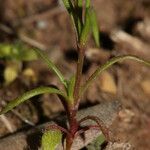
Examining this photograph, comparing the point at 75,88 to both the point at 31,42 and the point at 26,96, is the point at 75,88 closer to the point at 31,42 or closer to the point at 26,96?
the point at 26,96

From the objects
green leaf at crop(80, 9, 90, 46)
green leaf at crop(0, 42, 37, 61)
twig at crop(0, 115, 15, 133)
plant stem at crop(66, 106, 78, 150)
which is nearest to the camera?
green leaf at crop(80, 9, 90, 46)

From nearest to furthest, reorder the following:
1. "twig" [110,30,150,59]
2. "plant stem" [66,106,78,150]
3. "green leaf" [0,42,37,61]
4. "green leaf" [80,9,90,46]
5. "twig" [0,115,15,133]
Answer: "green leaf" [80,9,90,46]
"plant stem" [66,106,78,150]
"twig" [0,115,15,133]
"green leaf" [0,42,37,61]
"twig" [110,30,150,59]

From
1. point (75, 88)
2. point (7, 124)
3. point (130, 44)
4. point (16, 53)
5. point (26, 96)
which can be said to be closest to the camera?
point (26, 96)

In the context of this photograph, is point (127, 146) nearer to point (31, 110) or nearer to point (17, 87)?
point (31, 110)

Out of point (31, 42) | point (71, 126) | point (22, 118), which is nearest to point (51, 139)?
point (71, 126)

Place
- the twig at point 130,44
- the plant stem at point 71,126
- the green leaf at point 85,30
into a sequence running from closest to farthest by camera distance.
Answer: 1. the green leaf at point 85,30
2. the plant stem at point 71,126
3. the twig at point 130,44

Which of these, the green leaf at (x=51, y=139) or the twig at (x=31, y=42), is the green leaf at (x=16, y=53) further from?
the green leaf at (x=51, y=139)

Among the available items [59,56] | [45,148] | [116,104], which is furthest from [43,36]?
[45,148]

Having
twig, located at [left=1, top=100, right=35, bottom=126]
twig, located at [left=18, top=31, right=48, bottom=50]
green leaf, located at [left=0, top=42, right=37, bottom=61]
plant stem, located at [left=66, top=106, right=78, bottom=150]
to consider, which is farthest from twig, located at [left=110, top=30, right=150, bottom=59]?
plant stem, located at [left=66, top=106, right=78, bottom=150]

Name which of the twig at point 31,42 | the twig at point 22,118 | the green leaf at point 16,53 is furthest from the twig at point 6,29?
the twig at point 22,118

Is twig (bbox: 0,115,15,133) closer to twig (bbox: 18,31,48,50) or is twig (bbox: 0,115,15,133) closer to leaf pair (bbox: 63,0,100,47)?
leaf pair (bbox: 63,0,100,47)
